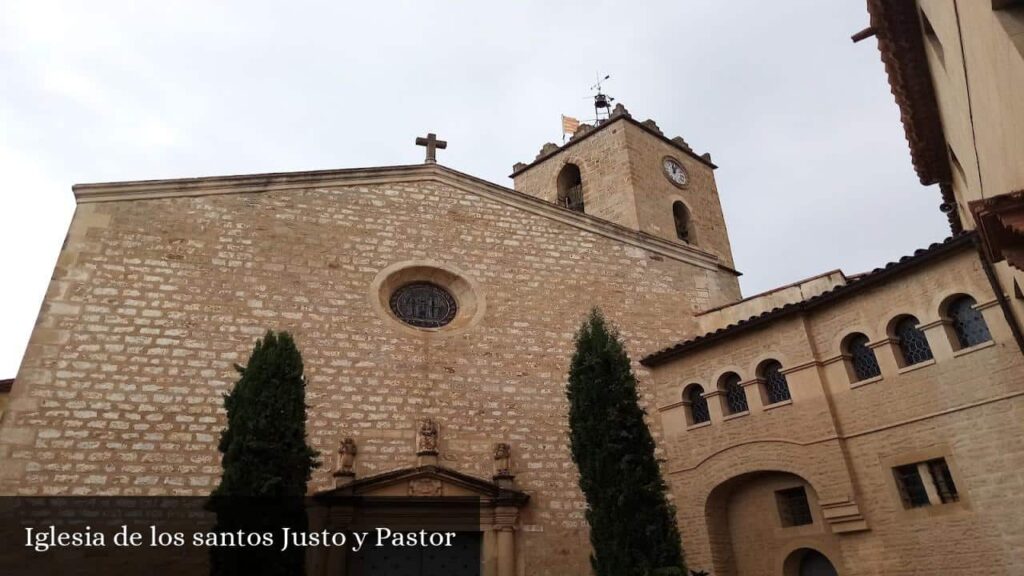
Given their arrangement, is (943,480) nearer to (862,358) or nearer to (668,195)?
(862,358)

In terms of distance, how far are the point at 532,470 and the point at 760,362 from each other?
4114mm

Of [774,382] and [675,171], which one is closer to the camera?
[774,382]

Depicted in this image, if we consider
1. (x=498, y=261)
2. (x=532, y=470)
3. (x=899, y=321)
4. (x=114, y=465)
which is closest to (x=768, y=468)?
(x=899, y=321)

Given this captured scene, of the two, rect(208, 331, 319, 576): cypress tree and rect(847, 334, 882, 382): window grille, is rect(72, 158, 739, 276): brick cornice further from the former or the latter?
rect(847, 334, 882, 382): window grille

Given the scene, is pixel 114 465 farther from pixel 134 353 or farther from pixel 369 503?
pixel 369 503

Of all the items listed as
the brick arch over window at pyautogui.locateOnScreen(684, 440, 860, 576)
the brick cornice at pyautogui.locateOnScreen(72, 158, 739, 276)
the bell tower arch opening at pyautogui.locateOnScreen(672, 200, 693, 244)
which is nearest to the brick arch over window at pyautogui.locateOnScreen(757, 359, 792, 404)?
the brick arch over window at pyautogui.locateOnScreen(684, 440, 860, 576)

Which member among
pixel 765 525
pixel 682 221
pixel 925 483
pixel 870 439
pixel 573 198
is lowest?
pixel 765 525

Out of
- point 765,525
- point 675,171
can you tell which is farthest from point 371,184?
point 675,171

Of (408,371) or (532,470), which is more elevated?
(408,371)

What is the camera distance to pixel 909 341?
9.30 m

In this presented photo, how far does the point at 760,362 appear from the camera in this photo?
1084 cm

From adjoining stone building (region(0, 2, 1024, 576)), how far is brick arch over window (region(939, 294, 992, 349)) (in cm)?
3

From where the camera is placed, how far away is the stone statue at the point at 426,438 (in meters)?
10.1

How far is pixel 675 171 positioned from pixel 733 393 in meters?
9.81
